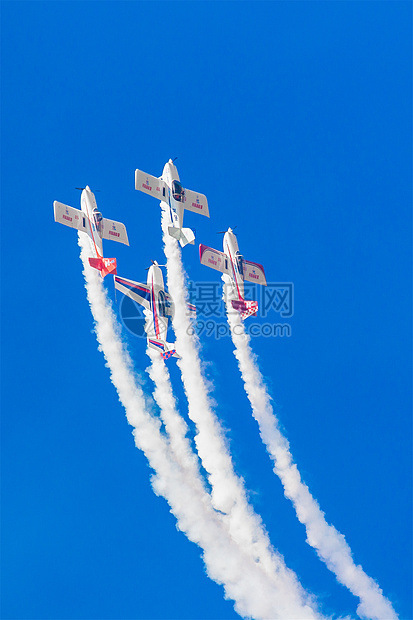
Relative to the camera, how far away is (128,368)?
71625 mm

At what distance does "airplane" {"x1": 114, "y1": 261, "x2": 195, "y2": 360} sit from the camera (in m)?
70.2

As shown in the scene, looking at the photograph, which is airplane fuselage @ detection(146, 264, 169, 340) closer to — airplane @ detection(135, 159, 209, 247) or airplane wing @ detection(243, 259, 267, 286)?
airplane @ detection(135, 159, 209, 247)

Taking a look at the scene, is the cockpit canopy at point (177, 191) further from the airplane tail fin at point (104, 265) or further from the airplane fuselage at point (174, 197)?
the airplane tail fin at point (104, 265)

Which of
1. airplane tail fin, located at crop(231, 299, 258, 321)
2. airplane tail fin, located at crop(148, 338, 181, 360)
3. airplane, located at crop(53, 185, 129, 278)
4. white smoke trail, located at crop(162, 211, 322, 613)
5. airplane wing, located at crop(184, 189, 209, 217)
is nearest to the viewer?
white smoke trail, located at crop(162, 211, 322, 613)

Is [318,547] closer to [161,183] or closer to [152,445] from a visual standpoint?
[152,445]

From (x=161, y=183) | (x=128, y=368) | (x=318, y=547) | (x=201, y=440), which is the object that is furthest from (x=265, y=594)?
(x=161, y=183)

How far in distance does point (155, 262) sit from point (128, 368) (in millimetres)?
7919

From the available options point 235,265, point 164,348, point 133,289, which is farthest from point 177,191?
point 164,348

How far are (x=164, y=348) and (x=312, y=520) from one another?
16.2 m

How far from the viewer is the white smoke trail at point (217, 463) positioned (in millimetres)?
69750

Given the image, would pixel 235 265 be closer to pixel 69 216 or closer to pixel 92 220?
pixel 92 220

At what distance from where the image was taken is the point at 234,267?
7206 cm

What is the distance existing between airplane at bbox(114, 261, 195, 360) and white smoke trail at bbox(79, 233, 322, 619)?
2.23m

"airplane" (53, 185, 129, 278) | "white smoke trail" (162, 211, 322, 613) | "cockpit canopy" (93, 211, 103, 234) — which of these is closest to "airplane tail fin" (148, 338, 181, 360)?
"white smoke trail" (162, 211, 322, 613)
